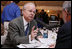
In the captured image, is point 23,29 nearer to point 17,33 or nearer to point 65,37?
point 17,33

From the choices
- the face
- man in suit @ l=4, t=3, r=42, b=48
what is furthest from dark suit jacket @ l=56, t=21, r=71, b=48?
the face

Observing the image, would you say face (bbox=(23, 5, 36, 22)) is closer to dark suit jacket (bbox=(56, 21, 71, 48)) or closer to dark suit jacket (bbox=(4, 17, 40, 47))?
dark suit jacket (bbox=(4, 17, 40, 47))

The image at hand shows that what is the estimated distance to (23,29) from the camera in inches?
89.7

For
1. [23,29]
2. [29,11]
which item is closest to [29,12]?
[29,11]

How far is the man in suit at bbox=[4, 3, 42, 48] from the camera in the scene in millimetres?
2074

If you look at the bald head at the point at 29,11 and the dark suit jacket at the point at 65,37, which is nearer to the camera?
the dark suit jacket at the point at 65,37

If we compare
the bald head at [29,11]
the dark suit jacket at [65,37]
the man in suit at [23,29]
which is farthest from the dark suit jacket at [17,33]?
the dark suit jacket at [65,37]

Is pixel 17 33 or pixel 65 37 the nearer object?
pixel 65 37

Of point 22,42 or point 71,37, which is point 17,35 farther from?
point 71,37

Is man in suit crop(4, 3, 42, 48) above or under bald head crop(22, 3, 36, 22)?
under

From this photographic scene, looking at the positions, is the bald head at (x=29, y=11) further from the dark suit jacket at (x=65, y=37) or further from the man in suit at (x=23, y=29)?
the dark suit jacket at (x=65, y=37)

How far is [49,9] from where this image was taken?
7102 millimetres

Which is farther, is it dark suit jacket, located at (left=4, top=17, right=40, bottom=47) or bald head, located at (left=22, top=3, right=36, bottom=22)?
bald head, located at (left=22, top=3, right=36, bottom=22)

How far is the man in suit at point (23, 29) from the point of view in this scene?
2074mm
